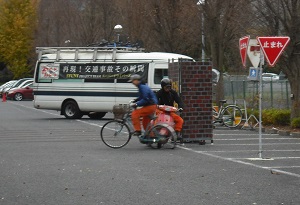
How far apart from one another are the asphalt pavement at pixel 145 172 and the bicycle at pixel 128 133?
236 mm

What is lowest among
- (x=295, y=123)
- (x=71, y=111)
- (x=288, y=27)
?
(x=295, y=123)

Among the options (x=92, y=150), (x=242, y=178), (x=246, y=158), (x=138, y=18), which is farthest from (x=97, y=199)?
(x=138, y=18)

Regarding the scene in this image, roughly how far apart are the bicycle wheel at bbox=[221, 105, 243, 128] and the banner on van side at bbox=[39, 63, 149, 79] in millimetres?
3998

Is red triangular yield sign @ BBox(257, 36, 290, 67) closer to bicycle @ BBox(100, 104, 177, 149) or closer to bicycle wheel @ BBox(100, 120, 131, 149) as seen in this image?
bicycle @ BBox(100, 104, 177, 149)

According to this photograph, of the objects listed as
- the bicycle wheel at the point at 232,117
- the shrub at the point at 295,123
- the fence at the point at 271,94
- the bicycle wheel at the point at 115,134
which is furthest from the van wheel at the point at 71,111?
the bicycle wheel at the point at 115,134

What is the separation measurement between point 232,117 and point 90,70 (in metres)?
6.56

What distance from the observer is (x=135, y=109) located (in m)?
17.3

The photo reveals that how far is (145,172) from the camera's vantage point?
12773mm

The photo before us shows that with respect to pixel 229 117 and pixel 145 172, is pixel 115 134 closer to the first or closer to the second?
pixel 145 172

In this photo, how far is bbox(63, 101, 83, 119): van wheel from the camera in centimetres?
2886

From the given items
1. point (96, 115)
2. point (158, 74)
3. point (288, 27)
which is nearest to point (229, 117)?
point (158, 74)

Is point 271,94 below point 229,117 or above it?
above

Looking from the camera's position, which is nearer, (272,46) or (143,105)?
(272,46)

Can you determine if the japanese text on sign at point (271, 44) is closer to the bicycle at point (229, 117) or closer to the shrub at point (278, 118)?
the shrub at point (278, 118)
